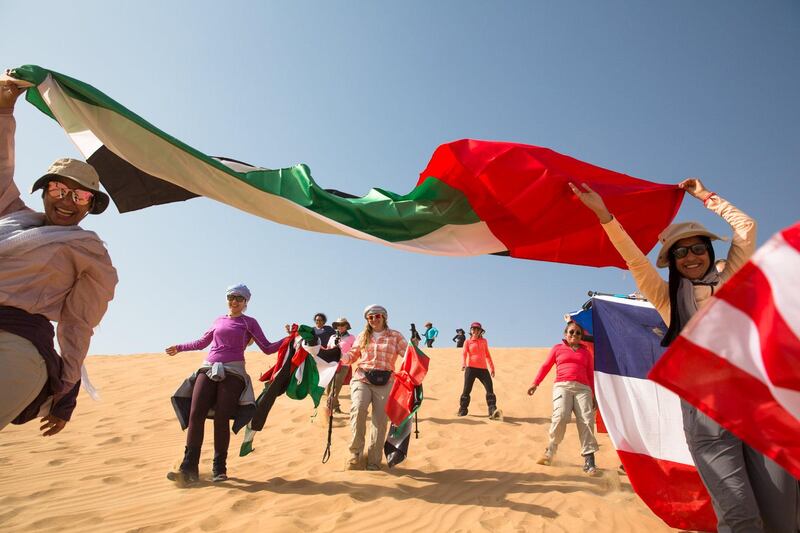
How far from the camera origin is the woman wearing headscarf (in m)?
2.50

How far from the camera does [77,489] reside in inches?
226

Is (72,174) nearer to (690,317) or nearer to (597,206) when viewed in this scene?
(597,206)

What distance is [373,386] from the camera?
22.2ft

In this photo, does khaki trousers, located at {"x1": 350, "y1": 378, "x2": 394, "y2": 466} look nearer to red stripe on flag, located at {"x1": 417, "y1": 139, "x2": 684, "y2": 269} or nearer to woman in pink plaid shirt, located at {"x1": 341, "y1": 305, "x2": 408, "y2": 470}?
woman in pink plaid shirt, located at {"x1": 341, "y1": 305, "x2": 408, "y2": 470}

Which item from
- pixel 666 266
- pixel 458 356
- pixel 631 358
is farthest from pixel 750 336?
pixel 458 356

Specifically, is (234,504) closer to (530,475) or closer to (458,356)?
(530,475)

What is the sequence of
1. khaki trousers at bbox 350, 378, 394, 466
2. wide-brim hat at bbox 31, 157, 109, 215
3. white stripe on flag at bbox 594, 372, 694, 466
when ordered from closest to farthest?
wide-brim hat at bbox 31, 157, 109, 215, white stripe on flag at bbox 594, 372, 694, 466, khaki trousers at bbox 350, 378, 394, 466

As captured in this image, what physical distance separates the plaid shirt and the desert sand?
53.4 inches

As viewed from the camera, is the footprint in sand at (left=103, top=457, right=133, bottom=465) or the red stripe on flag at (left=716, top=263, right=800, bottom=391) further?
the footprint in sand at (left=103, top=457, right=133, bottom=465)

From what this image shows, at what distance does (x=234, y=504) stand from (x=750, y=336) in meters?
4.86

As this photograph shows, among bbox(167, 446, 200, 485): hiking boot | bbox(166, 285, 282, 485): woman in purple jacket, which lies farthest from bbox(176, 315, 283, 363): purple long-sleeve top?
bbox(167, 446, 200, 485): hiking boot

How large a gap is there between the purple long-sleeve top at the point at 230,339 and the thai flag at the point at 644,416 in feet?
13.5

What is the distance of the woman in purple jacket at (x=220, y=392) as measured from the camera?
19.1ft

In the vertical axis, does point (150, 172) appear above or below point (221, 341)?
above
